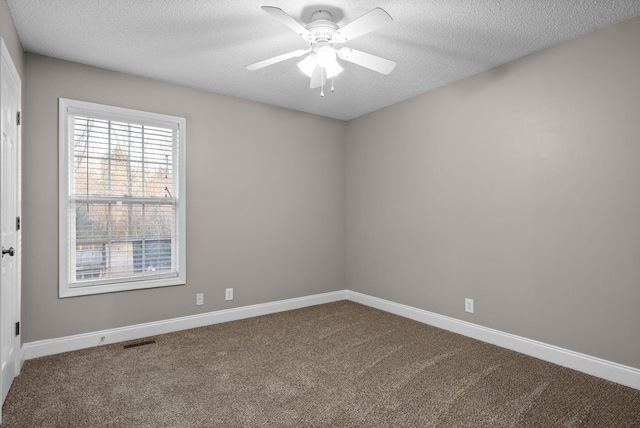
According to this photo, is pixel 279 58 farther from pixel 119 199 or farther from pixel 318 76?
pixel 119 199

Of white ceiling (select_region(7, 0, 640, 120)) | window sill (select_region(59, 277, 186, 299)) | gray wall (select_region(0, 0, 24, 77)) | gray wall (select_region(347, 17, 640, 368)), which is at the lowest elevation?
window sill (select_region(59, 277, 186, 299))

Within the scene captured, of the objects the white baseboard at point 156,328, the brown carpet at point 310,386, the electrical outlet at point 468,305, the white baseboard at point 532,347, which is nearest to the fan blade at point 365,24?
the brown carpet at point 310,386

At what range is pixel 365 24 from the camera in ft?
6.84

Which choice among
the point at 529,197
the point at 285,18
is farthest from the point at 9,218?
the point at 529,197

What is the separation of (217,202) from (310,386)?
2167 mm

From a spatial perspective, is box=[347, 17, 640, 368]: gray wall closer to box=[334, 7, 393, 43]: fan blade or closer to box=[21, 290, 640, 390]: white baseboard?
box=[21, 290, 640, 390]: white baseboard

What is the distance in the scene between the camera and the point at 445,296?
3697 millimetres

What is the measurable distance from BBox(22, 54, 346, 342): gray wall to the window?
84 mm

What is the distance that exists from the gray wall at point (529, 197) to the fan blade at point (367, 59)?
4.40ft

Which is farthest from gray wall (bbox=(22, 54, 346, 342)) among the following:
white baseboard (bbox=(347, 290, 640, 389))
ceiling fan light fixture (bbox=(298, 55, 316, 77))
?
ceiling fan light fixture (bbox=(298, 55, 316, 77))

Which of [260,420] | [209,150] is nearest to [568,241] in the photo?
[260,420]

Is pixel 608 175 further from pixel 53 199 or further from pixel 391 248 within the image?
pixel 53 199

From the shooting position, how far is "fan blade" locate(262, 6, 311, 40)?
1.95 metres

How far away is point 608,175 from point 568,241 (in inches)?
21.1
